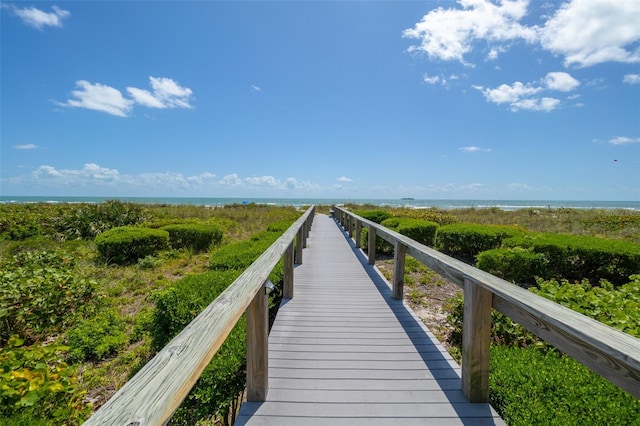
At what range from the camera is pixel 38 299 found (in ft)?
14.3

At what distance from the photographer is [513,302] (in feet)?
5.93

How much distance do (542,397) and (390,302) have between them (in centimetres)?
249

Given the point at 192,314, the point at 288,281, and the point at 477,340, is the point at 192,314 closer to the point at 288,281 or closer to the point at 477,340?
the point at 288,281

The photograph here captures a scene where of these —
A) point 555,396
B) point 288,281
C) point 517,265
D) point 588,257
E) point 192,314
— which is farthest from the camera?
point 588,257

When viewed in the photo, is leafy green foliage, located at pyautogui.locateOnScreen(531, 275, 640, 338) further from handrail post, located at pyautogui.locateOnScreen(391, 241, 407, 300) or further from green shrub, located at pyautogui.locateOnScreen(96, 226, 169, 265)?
green shrub, located at pyautogui.locateOnScreen(96, 226, 169, 265)

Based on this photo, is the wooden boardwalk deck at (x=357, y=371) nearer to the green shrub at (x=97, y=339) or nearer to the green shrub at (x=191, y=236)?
the green shrub at (x=97, y=339)

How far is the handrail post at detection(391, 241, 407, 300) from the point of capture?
4.38m

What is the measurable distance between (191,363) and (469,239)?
33.2 ft

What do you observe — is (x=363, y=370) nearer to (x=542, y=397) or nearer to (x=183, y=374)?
(x=542, y=397)

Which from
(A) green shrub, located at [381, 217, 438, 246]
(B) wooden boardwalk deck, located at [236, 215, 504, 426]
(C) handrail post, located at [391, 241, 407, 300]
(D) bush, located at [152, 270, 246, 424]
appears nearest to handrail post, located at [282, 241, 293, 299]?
(B) wooden boardwalk deck, located at [236, 215, 504, 426]

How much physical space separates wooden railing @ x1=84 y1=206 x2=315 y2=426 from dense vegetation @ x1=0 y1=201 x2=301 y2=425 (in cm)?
46

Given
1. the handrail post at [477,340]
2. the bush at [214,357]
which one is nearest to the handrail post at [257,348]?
the bush at [214,357]

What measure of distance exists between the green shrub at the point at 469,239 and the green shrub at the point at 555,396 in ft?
25.5

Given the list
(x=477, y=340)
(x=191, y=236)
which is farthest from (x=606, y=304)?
(x=191, y=236)
